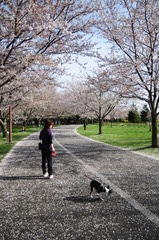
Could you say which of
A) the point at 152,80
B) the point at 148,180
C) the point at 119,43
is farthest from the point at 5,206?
the point at 119,43

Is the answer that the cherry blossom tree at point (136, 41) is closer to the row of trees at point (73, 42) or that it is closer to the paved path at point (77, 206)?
the row of trees at point (73, 42)

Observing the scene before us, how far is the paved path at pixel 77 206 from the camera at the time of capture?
426 cm

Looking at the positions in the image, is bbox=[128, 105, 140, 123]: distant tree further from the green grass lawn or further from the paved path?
the paved path

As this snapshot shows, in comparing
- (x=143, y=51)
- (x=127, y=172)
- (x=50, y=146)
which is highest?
(x=143, y=51)

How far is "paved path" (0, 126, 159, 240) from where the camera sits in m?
4.26

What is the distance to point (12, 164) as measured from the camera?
11398mm

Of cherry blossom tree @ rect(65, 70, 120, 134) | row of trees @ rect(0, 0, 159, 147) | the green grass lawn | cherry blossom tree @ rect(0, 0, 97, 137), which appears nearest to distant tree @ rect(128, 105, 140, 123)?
cherry blossom tree @ rect(65, 70, 120, 134)

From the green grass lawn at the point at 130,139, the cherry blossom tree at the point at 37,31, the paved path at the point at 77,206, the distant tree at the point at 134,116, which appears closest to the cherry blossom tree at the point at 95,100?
the green grass lawn at the point at 130,139

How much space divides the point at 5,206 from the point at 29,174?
3.47 meters

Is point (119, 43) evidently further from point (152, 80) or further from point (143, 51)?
point (152, 80)

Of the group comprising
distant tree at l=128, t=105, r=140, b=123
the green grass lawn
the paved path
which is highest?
distant tree at l=128, t=105, r=140, b=123

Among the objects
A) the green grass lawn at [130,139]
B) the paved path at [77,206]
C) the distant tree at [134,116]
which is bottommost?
the green grass lawn at [130,139]

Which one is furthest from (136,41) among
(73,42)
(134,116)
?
(134,116)

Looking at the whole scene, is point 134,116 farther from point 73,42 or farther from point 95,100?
point 73,42
